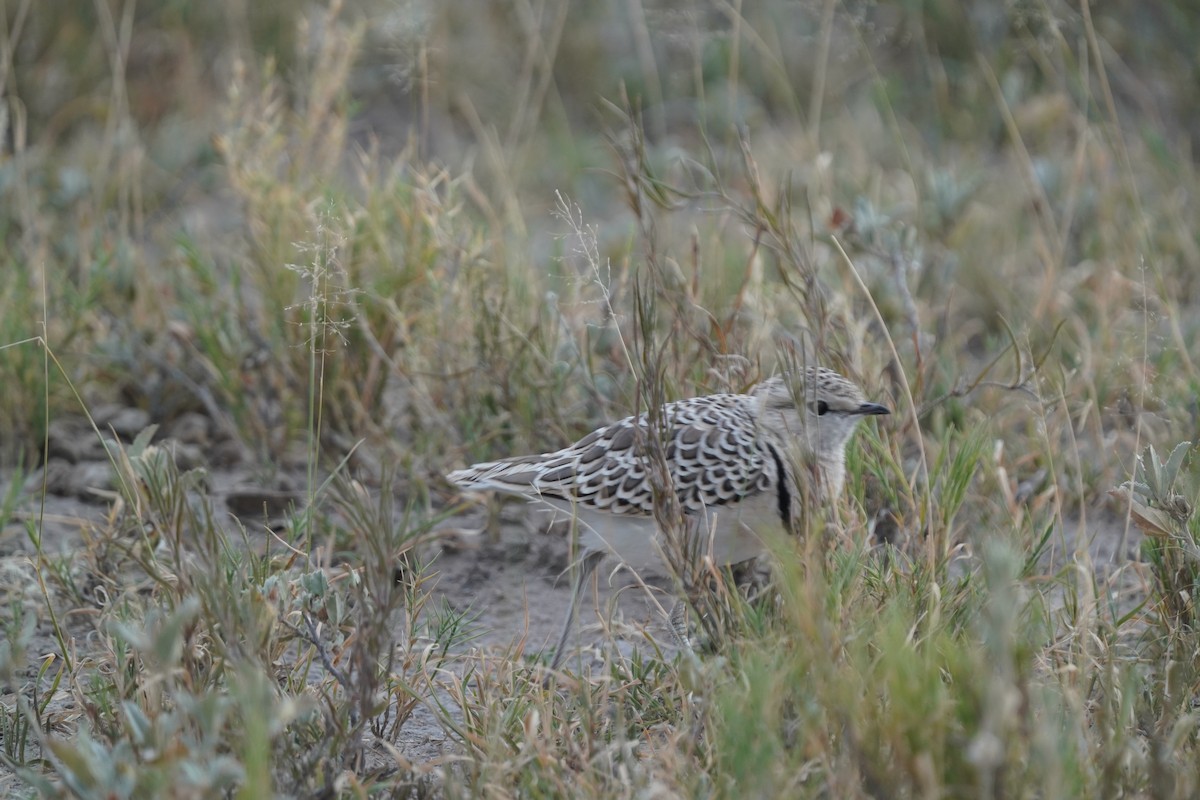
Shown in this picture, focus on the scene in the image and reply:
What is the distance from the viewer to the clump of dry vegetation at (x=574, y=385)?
239 centimetres

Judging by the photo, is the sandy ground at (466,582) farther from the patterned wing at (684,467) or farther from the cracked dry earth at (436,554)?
the patterned wing at (684,467)

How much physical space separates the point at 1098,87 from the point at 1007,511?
4.28 metres

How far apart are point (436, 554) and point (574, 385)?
34.1 inches

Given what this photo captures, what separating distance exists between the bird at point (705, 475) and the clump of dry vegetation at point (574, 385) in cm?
16

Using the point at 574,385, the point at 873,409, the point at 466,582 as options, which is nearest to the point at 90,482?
the point at 466,582

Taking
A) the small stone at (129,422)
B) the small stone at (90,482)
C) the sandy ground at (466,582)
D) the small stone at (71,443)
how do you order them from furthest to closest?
the small stone at (129,422)
the small stone at (71,443)
the small stone at (90,482)
the sandy ground at (466,582)

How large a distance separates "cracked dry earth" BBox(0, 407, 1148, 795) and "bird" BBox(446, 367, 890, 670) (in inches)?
6.2

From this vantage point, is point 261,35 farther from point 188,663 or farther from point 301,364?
point 188,663

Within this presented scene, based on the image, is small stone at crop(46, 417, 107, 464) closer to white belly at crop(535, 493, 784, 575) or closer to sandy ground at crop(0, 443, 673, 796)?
sandy ground at crop(0, 443, 673, 796)

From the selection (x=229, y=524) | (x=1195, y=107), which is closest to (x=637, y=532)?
(x=229, y=524)

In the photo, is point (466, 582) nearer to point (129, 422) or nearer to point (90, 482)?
point (90, 482)

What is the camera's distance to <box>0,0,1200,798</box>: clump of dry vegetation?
239 cm

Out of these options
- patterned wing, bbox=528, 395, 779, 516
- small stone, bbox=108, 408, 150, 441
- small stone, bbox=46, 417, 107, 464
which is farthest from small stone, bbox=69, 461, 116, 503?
patterned wing, bbox=528, 395, 779, 516

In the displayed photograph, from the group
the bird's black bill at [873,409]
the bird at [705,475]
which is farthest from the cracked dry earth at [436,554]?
the bird's black bill at [873,409]
